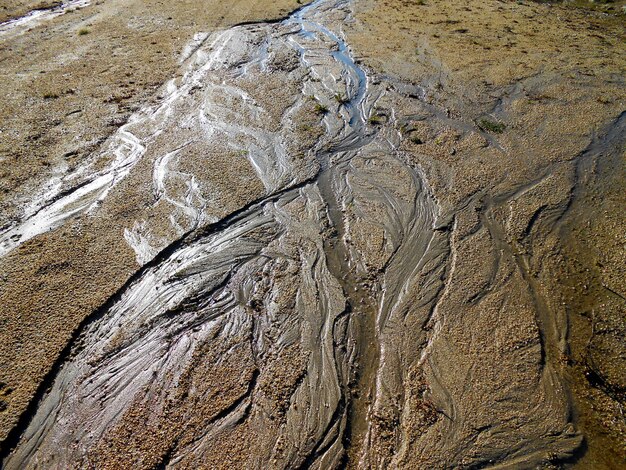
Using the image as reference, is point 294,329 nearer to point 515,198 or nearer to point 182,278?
point 182,278

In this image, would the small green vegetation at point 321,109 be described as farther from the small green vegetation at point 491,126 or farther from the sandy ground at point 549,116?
the small green vegetation at point 491,126

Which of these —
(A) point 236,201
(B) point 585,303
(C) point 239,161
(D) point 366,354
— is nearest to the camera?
(D) point 366,354

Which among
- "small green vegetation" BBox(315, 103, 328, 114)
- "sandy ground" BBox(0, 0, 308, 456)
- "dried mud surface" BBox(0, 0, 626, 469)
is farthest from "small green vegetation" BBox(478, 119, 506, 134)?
"sandy ground" BBox(0, 0, 308, 456)

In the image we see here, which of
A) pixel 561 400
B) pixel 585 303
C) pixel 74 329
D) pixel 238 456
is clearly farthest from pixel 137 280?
pixel 585 303

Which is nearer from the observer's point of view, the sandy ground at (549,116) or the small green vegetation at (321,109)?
the sandy ground at (549,116)

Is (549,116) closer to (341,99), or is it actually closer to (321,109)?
(341,99)

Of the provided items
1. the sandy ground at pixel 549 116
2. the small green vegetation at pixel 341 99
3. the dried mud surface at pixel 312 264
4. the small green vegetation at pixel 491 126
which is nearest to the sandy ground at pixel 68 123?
the dried mud surface at pixel 312 264
